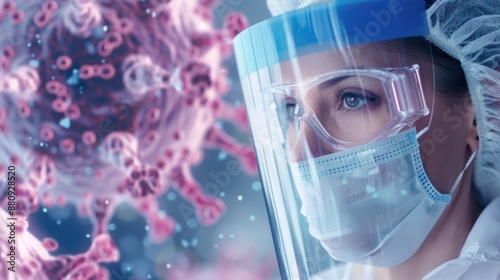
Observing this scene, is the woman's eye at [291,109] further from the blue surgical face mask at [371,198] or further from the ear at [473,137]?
the ear at [473,137]

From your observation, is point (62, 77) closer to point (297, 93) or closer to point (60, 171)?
point (60, 171)

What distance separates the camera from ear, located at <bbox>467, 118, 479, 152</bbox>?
1313 millimetres

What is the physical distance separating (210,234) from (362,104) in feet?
3.11

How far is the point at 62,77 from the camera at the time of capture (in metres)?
2.12

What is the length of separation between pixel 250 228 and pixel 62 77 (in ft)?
2.80

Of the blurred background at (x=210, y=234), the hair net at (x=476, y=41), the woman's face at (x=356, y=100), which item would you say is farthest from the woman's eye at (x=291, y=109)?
the blurred background at (x=210, y=234)

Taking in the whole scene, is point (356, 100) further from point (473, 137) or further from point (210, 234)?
point (210, 234)

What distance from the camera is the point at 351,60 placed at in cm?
120

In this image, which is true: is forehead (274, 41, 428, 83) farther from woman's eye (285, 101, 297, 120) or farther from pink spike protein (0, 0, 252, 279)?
pink spike protein (0, 0, 252, 279)

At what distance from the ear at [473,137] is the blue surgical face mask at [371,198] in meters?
0.15

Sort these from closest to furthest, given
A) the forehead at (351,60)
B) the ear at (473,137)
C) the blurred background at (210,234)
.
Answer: the forehead at (351,60) → the ear at (473,137) → the blurred background at (210,234)

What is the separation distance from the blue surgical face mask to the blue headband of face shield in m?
0.21

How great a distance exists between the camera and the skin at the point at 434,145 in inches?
47.8

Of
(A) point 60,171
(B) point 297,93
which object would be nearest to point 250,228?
(A) point 60,171
